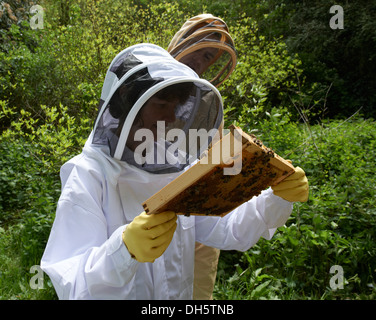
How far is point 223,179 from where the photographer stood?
1316 millimetres

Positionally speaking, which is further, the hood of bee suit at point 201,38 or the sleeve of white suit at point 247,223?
the hood of bee suit at point 201,38

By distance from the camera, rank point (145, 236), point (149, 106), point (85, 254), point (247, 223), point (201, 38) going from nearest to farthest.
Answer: point (145, 236)
point (85, 254)
point (149, 106)
point (247, 223)
point (201, 38)

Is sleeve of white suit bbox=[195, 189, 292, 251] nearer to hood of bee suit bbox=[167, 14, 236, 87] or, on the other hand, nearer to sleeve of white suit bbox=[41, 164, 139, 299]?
sleeve of white suit bbox=[41, 164, 139, 299]

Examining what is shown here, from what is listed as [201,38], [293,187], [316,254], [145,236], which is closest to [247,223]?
[293,187]

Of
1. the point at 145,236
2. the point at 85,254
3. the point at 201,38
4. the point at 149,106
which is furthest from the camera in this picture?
the point at 201,38

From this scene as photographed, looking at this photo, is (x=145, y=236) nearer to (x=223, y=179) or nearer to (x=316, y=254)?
(x=223, y=179)

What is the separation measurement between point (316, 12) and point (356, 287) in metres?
8.05

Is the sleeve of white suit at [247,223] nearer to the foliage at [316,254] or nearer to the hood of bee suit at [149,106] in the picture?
the hood of bee suit at [149,106]

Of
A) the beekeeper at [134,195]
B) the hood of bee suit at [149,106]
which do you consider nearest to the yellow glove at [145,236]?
the beekeeper at [134,195]

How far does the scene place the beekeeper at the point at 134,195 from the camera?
1.27 metres

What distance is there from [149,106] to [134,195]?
0.40m

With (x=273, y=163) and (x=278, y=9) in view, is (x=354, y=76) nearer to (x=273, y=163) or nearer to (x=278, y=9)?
(x=278, y=9)

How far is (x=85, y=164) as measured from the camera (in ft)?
4.91

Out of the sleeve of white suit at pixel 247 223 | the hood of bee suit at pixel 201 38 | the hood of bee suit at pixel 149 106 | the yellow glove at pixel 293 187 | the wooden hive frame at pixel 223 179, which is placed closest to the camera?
the wooden hive frame at pixel 223 179
